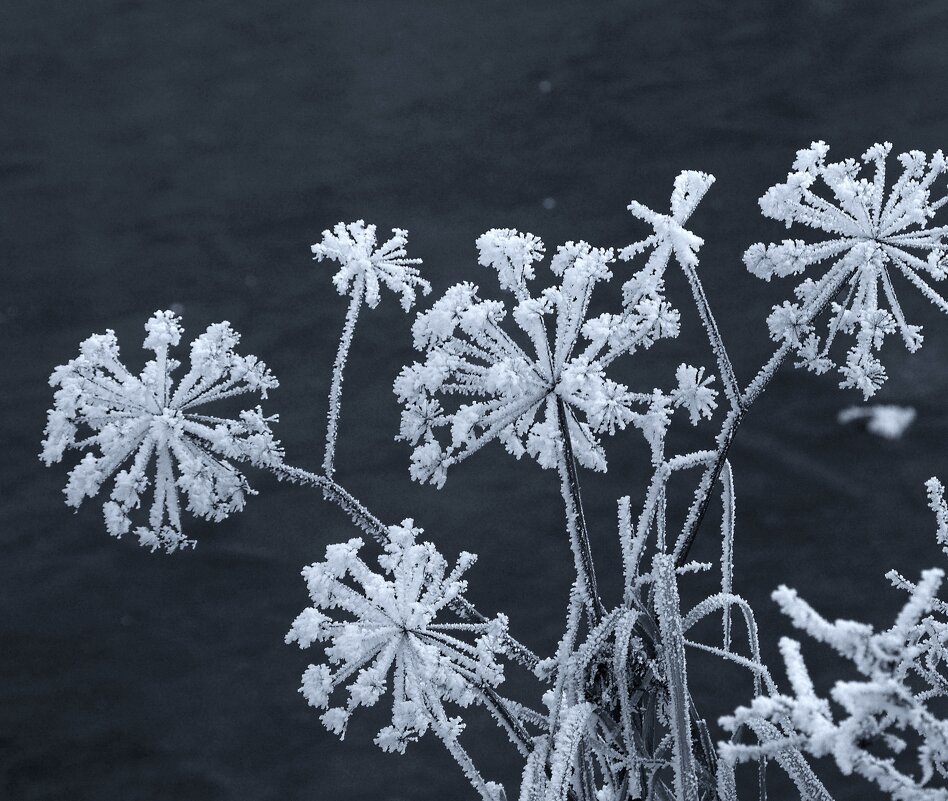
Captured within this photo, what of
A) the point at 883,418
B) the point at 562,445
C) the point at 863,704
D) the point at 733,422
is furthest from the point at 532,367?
the point at 883,418

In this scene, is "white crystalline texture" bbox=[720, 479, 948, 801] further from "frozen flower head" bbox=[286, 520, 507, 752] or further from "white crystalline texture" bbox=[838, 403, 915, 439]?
"white crystalline texture" bbox=[838, 403, 915, 439]

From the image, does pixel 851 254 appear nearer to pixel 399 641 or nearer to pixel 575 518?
pixel 575 518

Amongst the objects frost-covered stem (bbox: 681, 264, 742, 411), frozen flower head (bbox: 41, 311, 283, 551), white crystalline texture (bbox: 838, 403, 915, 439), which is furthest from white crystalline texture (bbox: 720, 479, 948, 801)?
white crystalline texture (bbox: 838, 403, 915, 439)

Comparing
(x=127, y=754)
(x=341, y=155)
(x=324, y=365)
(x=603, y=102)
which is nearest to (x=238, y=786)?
(x=127, y=754)

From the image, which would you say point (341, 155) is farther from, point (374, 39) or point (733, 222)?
point (733, 222)

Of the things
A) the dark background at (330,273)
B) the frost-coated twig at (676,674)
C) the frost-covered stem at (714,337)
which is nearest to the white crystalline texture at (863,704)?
the frost-coated twig at (676,674)

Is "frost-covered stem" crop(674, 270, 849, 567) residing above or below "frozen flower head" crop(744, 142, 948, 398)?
below

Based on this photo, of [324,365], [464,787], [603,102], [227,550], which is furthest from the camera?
[603,102]
